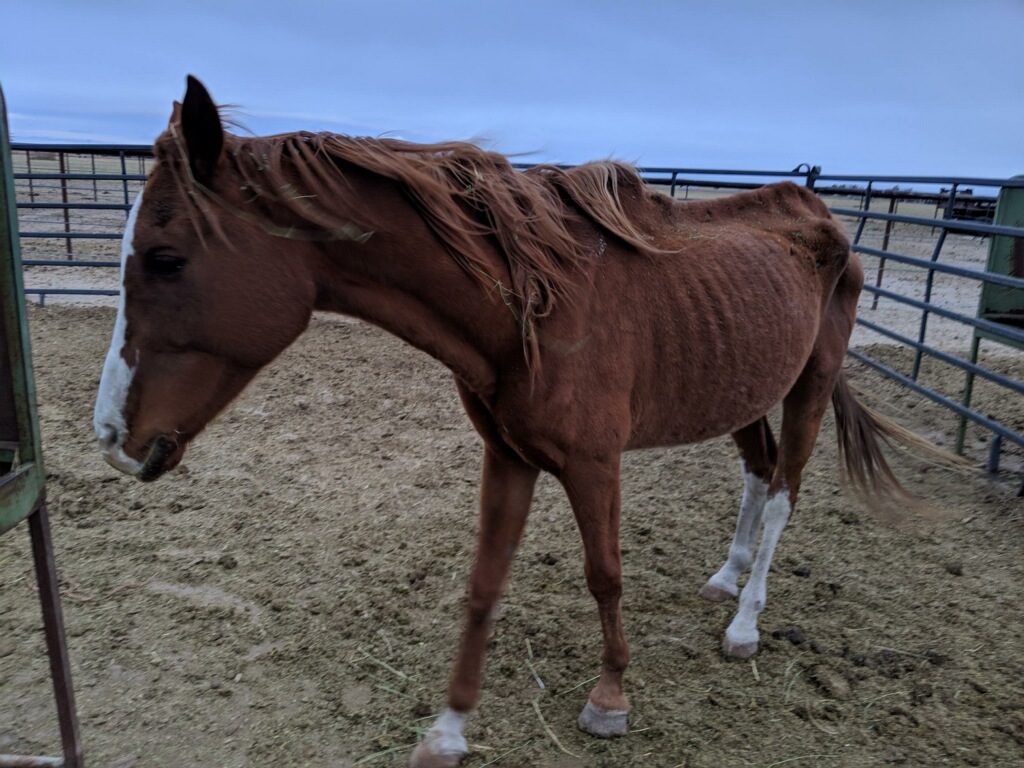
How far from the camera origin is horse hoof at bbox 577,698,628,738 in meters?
2.32

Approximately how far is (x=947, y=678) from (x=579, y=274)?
1978 millimetres

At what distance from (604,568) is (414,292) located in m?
1.03

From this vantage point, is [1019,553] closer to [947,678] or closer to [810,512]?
[810,512]

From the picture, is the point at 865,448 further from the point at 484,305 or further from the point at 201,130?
the point at 201,130

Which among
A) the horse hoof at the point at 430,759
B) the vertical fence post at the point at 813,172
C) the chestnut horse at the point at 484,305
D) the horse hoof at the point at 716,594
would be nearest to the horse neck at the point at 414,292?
the chestnut horse at the point at 484,305

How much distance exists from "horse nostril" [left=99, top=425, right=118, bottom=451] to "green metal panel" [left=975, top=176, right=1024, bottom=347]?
193 inches

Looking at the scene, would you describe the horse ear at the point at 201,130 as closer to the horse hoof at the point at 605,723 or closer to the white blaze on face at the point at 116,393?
the white blaze on face at the point at 116,393

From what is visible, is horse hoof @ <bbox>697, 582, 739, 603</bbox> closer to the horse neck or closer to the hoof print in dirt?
the hoof print in dirt

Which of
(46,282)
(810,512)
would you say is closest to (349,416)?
(810,512)

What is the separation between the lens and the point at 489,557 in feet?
7.64

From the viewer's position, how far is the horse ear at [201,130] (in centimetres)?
157

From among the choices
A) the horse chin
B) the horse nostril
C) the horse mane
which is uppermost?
the horse mane

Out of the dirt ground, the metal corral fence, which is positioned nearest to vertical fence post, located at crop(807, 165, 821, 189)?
the metal corral fence

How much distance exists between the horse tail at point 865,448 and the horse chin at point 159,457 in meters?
2.91
